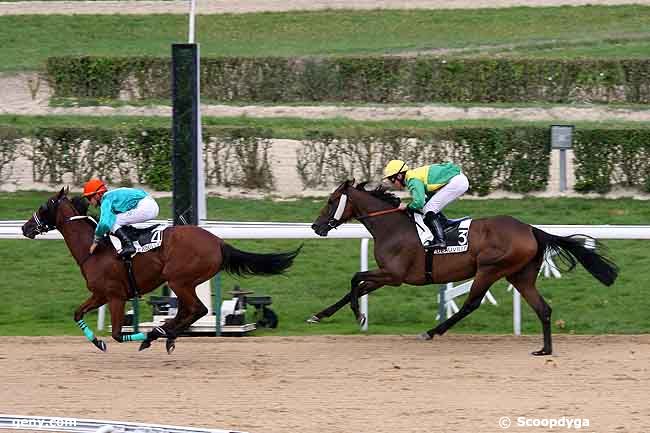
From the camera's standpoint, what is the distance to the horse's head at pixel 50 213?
8.99 meters

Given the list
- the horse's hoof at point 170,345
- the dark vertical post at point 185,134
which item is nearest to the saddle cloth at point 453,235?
the dark vertical post at point 185,134

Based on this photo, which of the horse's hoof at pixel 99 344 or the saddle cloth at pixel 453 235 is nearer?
the horse's hoof at pixel 99 344

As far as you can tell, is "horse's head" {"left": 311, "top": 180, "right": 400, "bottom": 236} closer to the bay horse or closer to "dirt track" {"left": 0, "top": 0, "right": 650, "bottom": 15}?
the bay horse

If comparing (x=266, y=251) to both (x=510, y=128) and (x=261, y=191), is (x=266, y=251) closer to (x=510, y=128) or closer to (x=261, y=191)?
(x=261, y=191)

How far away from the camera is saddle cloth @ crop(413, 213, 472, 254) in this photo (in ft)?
29.7

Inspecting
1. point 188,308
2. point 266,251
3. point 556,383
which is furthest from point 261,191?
point 556,383

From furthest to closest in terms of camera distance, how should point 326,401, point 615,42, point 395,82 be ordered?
point 615,42, point 395,82, point 326,401

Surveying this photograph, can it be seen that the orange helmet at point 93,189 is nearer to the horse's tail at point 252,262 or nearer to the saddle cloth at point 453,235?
the horse's tail at point 252,262

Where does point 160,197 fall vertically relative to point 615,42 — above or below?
below

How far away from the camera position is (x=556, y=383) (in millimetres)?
7895

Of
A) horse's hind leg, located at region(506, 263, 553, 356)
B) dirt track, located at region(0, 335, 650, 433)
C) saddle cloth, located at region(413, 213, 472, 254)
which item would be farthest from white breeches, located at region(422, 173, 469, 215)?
dirt track, located at region(0, 335, 650, 433)

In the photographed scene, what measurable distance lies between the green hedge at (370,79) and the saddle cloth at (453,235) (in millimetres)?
10473

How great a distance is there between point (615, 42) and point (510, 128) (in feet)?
34.0

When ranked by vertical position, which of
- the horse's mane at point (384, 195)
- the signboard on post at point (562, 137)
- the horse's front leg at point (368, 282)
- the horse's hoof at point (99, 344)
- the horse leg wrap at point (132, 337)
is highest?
the signboard on post at point (562, 137)
